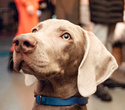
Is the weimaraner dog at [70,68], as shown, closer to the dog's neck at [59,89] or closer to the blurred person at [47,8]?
the dog's neck at [59,89]

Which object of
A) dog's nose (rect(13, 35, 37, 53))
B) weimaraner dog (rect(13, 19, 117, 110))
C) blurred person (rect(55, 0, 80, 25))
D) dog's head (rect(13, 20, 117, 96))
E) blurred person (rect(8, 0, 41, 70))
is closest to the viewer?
dog's nose (rect(13, 35, 37, 53))

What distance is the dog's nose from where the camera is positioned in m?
0.93

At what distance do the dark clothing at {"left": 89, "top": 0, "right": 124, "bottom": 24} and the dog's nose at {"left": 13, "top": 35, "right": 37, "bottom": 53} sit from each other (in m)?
1.52

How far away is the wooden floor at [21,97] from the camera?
7.21 ft

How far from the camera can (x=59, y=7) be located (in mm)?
2420

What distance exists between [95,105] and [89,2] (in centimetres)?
122

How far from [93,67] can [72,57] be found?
0.15 m

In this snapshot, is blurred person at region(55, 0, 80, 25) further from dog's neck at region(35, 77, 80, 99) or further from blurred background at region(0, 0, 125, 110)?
dog's neck at region(35, 77, 80, 99)

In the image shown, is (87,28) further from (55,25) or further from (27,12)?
(55,25)

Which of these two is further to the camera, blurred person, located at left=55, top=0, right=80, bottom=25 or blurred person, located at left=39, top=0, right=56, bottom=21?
blurred person, located at left=39, top=0, right=56, bottom=21

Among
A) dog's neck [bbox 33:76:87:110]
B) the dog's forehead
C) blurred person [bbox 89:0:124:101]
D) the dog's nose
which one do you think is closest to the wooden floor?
blurred person [bbox 89:0:124:101]

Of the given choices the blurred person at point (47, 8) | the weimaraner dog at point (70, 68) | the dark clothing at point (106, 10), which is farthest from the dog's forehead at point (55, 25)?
the blurred person at point (47, 8)

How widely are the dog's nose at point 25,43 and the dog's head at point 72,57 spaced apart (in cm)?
8

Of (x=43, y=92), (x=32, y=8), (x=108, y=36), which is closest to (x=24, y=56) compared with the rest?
(x=43, y=92)
